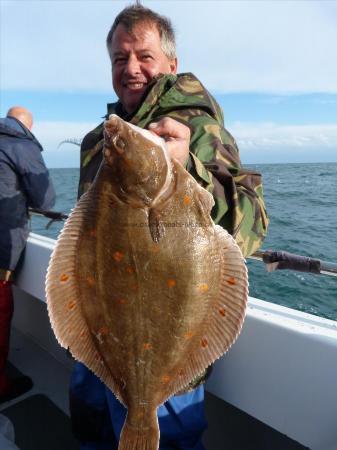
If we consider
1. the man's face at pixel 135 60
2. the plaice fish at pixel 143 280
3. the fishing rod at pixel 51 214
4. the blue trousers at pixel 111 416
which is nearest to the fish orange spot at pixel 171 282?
the plaice fish at pixel 143 280

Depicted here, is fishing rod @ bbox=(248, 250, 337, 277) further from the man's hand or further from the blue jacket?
the blue jacket

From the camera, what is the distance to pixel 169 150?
157 centimetres

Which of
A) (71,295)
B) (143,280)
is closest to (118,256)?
(143,280)

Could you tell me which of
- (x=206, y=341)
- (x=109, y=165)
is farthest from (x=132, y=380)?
(x=109, y=165)

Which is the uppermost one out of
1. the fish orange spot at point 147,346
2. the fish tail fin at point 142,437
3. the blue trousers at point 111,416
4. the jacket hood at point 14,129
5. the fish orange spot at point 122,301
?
the jacket hood at point 14,129

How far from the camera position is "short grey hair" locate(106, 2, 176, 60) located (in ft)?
7.27

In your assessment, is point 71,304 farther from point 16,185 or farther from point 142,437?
point 16,185

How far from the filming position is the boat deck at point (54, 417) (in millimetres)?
2818

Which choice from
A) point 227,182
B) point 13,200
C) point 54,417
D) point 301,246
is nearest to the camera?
point 227,182

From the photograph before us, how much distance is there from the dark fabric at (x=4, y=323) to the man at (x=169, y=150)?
1978 mm

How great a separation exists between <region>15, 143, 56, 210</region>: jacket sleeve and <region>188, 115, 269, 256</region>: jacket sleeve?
8.77 feet

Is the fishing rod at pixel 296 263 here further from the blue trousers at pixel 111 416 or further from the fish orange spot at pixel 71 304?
the fish orange spot at pixel 71 304

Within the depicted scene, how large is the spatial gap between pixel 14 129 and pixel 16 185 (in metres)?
0.62

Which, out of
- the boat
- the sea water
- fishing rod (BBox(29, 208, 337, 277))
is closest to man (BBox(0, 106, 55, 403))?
the boat
